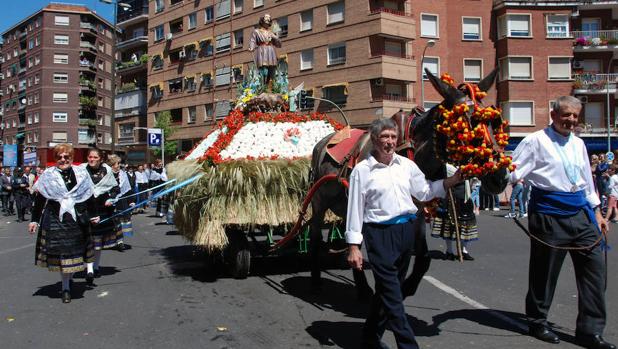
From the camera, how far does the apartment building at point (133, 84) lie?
162 ft

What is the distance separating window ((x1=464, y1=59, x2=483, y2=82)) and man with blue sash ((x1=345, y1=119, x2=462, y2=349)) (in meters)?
33.4

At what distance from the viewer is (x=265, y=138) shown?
708cm

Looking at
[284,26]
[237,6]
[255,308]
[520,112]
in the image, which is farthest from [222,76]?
[255,308]

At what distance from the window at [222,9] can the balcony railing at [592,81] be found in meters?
26.4

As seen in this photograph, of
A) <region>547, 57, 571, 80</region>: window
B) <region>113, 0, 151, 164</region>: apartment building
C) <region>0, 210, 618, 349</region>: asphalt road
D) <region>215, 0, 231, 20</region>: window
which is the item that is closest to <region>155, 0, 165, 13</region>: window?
<region>113, 0, 151, 164</region>: apartment building

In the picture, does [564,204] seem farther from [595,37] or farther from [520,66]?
[595,37]

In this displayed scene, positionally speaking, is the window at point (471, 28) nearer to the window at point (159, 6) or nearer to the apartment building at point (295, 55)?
the apartment building at point (295, 55)

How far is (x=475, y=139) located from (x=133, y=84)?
169 ft

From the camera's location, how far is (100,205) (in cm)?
724

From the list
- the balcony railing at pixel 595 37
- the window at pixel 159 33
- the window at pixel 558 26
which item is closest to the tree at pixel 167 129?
the window at pixel 159 33

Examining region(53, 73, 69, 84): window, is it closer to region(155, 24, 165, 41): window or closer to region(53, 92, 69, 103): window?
region(53, 92, 69, 103): window

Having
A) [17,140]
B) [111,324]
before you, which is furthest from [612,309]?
[17,140]

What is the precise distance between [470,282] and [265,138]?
340cm

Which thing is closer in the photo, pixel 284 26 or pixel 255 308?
pixel 255 308
